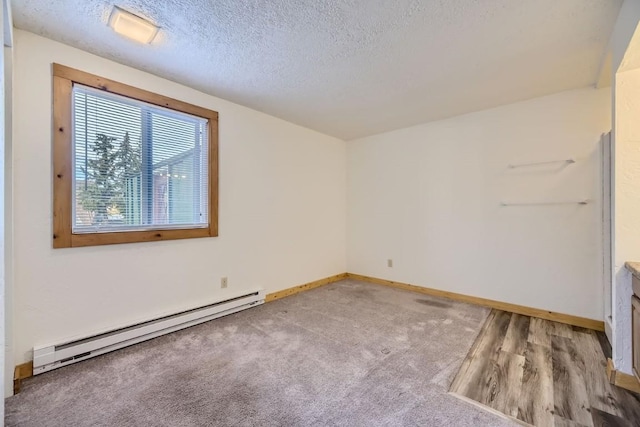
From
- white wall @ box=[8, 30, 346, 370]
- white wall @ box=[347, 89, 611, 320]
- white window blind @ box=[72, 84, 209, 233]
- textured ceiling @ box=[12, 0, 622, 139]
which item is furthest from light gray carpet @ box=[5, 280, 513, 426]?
textured ceiling @ box=[12, 0, 622, 139]

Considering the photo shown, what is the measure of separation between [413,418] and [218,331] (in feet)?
5.83

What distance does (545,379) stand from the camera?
5.96ft

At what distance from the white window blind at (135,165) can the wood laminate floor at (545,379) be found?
2.66 metres

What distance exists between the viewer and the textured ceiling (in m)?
1.65

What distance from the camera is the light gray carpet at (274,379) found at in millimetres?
1516

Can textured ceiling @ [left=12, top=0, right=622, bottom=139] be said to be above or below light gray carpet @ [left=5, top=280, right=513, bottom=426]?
above

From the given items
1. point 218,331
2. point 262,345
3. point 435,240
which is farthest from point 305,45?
point 435,240

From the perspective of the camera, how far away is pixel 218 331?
2.56 m

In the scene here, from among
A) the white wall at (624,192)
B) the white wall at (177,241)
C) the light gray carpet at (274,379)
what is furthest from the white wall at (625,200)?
the white wall at (177,241)

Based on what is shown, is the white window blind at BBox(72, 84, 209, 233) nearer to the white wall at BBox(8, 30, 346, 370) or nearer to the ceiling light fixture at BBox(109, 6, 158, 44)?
the white wall at BBox(8, 30, 346, 370)

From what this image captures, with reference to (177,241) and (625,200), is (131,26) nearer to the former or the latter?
(177,241)

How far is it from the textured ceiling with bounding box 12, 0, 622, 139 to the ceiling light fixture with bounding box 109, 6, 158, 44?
44 millimetres

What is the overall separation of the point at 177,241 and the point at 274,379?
5.11 ft

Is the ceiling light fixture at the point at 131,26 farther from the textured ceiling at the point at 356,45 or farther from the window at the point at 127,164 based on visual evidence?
the window at the point at 127,164
